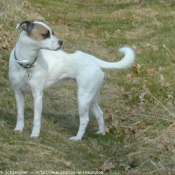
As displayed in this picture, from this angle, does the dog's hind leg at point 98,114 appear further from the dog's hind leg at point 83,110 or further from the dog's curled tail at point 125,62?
the dog's curled tail at point 125,62

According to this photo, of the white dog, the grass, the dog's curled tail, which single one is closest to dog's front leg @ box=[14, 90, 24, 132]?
the white dog

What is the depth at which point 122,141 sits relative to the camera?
25.6 ft

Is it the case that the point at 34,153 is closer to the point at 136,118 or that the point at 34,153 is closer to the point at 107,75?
the point at 136,118

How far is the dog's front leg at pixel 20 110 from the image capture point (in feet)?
24.3

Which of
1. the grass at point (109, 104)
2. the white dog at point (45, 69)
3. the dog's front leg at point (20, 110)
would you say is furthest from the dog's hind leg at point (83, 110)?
the dog's front leg at point (20, 110)

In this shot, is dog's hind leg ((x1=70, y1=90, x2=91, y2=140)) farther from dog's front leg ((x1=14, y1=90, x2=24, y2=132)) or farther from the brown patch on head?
the brown patch on head

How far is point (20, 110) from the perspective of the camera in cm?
747

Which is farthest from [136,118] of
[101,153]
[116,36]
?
[116,36]

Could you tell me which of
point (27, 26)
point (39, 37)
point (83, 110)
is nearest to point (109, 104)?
point (83, 110)

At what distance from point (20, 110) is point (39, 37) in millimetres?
968

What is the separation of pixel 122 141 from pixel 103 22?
27.4 feet

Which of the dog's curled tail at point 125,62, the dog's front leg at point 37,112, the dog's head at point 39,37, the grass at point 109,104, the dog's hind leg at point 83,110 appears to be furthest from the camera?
the dog's curled tail at point 125,62

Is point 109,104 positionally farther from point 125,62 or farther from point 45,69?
point 45,69

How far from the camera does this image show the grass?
672 cm
